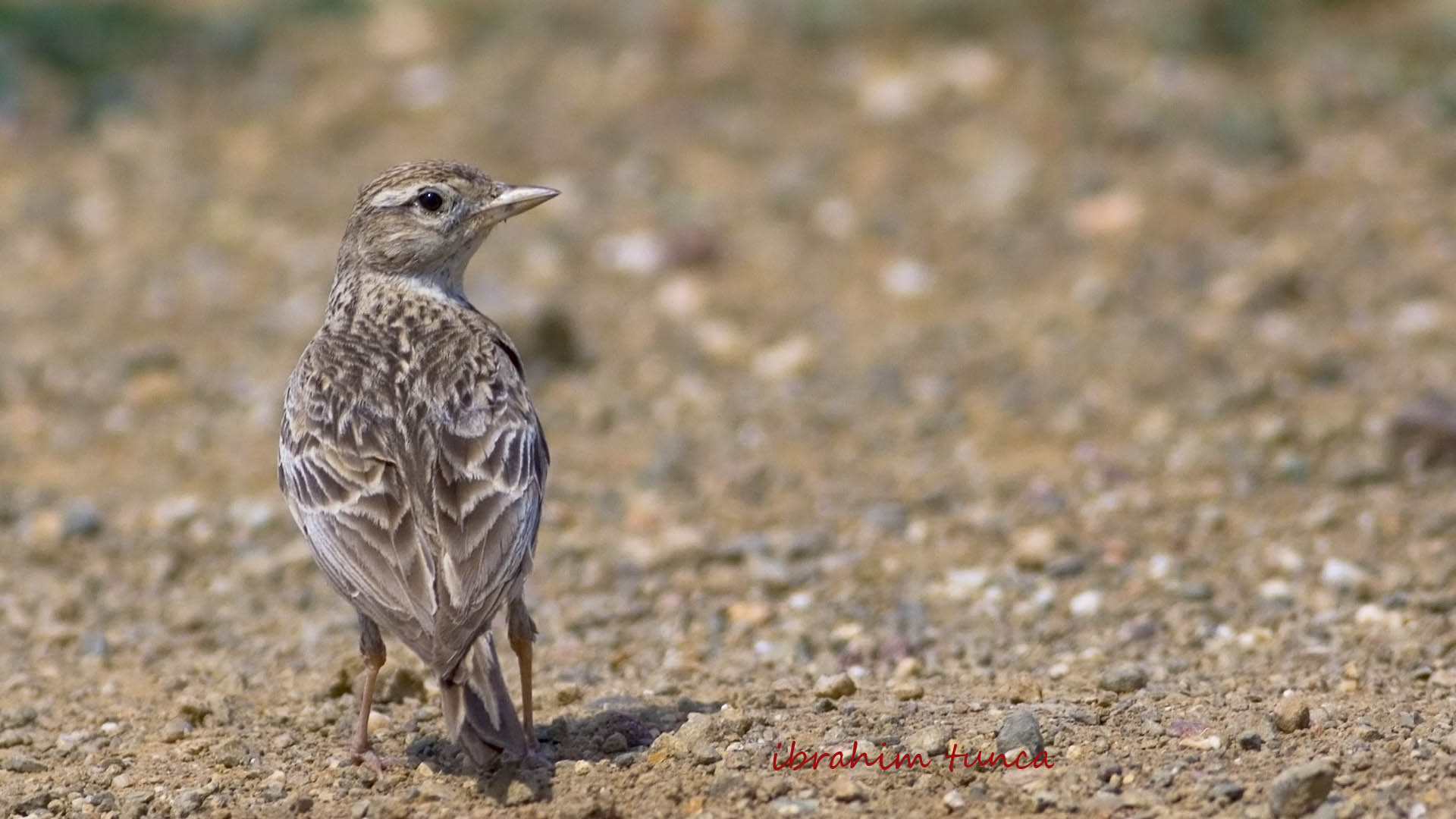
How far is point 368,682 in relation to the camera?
5535 mm

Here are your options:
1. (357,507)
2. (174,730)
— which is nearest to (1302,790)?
(357,507)

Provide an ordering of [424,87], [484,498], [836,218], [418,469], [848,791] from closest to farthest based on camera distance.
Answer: [848,791] < [484,498] < [418,469] < [836,218] < [424,87]

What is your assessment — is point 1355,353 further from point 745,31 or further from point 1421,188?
point 745,31

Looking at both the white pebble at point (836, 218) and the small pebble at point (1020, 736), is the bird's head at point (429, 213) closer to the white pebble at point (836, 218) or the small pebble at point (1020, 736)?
the small pebble at point (1020, 736)

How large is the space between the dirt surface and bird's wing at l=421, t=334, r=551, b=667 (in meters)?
0.50

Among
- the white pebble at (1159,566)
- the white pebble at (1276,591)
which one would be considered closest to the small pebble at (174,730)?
the white pebble at (1159,566)

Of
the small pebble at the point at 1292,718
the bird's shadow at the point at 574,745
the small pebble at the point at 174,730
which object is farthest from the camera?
the small pebble at the point at 174,730

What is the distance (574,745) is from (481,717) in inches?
21.0

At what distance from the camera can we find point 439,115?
12.6 metres

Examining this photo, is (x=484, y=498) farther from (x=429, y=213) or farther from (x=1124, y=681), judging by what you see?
(x=1124, y=681)

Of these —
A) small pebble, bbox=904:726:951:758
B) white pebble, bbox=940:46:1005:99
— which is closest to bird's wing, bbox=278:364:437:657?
small pebble, bbox=904:726:951:758

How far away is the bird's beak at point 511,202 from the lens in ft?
21.6

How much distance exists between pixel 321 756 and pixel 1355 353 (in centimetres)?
581
